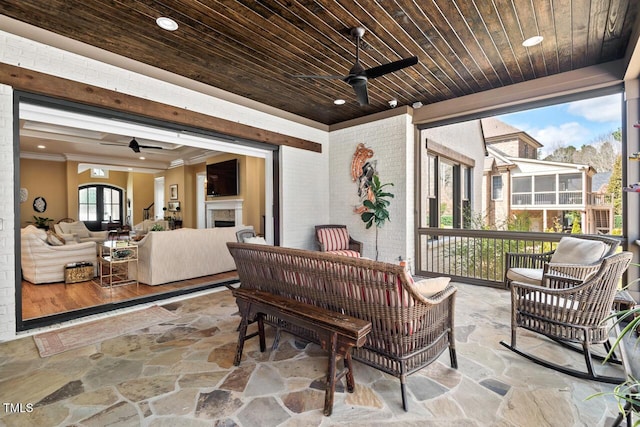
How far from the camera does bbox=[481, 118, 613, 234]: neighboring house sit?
167 inches

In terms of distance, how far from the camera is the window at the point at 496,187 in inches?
226

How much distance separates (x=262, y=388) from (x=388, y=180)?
4.14 metres

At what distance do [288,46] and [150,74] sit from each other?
74.1 inches

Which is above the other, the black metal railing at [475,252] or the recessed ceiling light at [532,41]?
the recessed ceiling light at [532,41]

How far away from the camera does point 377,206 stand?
5.32 metres

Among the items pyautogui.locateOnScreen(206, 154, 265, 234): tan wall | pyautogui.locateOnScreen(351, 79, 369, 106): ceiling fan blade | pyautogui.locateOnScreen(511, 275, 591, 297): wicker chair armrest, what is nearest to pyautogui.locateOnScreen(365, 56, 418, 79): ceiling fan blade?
pyautogui.locateOnScreen(351, 79, 369, 106): ceiling fan blade

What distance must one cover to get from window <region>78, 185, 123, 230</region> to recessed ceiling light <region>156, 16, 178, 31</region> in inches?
399

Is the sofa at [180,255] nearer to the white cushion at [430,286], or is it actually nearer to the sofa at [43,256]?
the sofa at [43,256]

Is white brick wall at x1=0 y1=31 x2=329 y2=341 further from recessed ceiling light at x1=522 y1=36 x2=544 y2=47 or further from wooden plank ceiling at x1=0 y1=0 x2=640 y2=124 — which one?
recessed ceiling light at x1=522 y1=36 x2=544 y2=47

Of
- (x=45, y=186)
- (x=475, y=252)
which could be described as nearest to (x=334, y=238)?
(x=475, y=252)

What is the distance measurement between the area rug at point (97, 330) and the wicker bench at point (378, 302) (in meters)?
1.98

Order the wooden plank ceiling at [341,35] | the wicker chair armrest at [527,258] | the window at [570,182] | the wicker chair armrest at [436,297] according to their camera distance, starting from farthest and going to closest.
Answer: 1. the window at [570,182]
2. the wicker chair armrest at [527,258]
3. the wooden plank ceiling at [341,35]
4. the wicker chair armrest at [436,297]

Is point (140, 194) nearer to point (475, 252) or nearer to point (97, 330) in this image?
point (97, 330)

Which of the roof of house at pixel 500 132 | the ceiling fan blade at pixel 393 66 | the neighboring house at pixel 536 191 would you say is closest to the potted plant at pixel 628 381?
the ceiling fan blade at pixel 393 66
